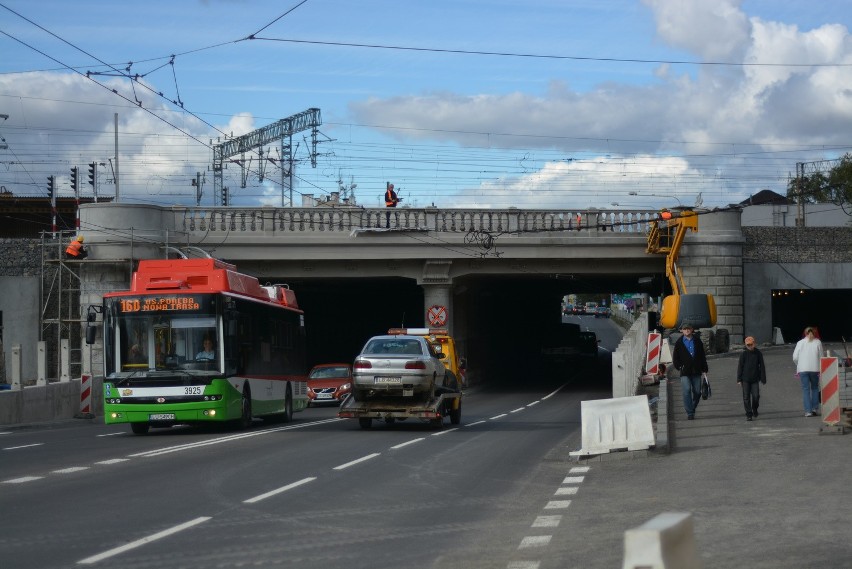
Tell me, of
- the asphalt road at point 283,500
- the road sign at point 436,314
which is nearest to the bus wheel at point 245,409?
the asphalt road at point 283,500

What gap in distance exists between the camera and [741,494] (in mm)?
12492

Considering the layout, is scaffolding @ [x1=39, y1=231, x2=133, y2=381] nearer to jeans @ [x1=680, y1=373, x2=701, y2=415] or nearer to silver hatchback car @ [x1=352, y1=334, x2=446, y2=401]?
silver hatchback car @ [x1=352, y1=334, x2=446, y2=401]

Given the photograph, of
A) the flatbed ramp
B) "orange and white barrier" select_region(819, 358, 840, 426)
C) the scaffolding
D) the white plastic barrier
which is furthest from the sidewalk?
the scaffolding

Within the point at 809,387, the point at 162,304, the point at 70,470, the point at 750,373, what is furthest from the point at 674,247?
the point at 70,470

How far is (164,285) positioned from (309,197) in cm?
4231

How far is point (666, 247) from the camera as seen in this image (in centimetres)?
4353

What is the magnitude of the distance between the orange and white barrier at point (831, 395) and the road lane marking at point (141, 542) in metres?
11.4

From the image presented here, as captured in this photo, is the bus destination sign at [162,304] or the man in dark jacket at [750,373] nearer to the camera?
the man in dark jacket at [750,373]

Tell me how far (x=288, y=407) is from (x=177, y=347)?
20.1 ft

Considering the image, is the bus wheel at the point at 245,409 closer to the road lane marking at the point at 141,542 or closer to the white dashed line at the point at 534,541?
the road lane marking at the point at 141,542

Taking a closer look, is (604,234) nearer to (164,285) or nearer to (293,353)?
(293,353)

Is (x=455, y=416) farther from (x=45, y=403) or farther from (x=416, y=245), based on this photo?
(x=416, y=245)

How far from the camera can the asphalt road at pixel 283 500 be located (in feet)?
30.5

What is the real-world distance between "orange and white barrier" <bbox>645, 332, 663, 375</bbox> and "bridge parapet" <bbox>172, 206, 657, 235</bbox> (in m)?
10.2
